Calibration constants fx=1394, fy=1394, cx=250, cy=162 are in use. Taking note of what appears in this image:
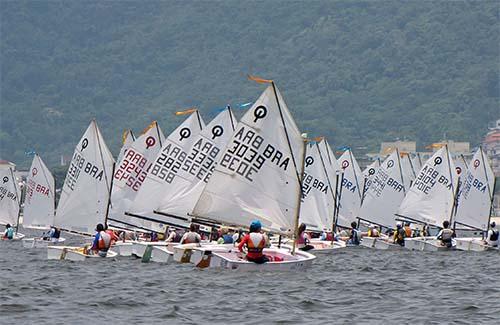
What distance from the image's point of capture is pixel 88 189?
184 feet

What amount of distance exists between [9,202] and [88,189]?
1128 inches

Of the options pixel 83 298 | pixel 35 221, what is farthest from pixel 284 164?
pixel 35 221

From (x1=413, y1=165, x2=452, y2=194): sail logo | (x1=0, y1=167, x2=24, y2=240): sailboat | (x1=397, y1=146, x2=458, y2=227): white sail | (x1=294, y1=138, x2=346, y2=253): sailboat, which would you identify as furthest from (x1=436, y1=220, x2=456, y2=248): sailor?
(x1=0, y1=167, x2=24, y2=240): sailboat

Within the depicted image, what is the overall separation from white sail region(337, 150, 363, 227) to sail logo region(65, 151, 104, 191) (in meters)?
23.6

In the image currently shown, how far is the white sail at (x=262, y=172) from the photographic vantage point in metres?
43.9

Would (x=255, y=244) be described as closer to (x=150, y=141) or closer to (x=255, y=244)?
(x=255, y=244)

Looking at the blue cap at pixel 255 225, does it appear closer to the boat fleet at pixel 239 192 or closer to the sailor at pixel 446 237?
the boat fleet at pixel 239 192

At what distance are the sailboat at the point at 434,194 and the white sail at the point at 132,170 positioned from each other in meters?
14.2

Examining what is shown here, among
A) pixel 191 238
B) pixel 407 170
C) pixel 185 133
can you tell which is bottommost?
pixel 191 238

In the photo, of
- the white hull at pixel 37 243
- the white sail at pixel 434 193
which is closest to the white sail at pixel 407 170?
the white sail at pixel 434 193

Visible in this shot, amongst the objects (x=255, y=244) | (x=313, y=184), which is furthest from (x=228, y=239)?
(x=313, y=184)

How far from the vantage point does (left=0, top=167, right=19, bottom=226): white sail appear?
8362 centimetres

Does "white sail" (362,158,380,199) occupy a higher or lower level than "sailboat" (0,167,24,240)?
higher

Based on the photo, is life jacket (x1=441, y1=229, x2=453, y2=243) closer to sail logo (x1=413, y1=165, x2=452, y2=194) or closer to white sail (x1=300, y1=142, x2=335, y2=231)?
white sail (x1=300, y1=142, x2=335, y2=231)
